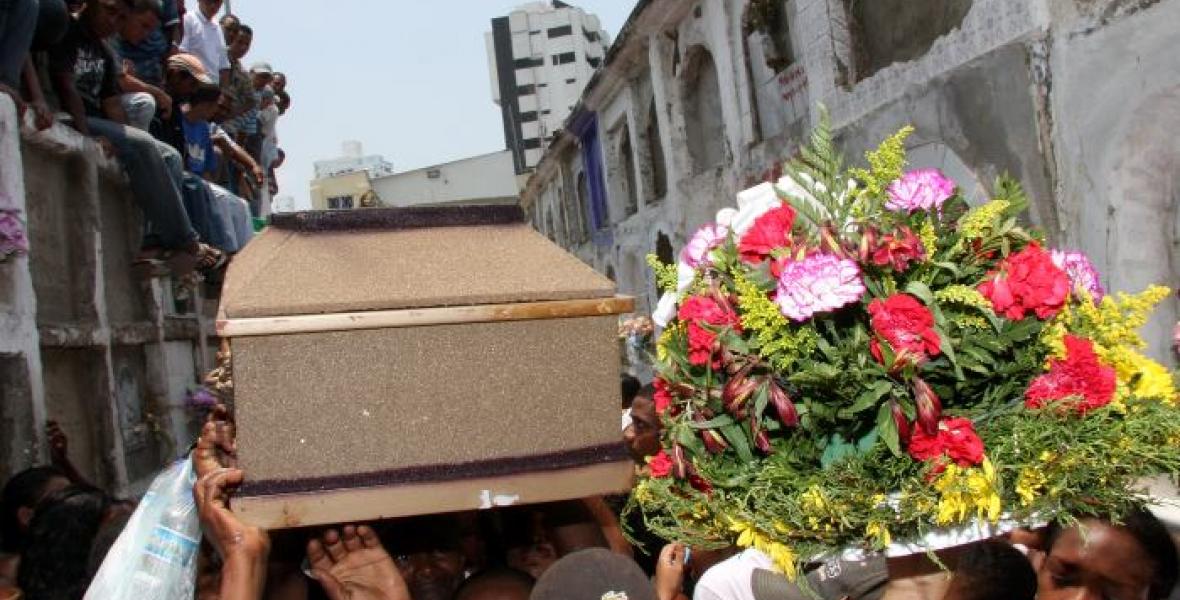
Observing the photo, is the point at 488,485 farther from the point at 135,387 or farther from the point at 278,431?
the point at 135,387

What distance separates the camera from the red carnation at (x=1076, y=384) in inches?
82.0

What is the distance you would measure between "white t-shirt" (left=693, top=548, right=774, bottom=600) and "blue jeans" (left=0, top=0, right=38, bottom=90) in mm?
4379

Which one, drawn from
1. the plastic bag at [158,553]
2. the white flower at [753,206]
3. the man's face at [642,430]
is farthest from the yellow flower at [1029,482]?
the man's face at [642,430]

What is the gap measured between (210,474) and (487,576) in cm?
79

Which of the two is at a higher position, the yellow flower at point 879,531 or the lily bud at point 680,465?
the lily bud at point 680,465

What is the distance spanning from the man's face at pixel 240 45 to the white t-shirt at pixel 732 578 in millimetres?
10805

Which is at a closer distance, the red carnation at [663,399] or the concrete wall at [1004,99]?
the red carnation at [663,399]

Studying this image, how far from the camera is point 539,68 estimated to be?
58219 millimetres

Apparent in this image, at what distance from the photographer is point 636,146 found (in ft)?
53.0

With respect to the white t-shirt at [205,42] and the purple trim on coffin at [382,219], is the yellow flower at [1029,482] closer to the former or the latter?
the purple trim on coffin at [382,219]

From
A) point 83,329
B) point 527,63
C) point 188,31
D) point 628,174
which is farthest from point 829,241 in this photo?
point 527,63

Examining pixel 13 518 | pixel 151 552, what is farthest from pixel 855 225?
pixel 13 518

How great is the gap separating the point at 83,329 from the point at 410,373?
4.63 m

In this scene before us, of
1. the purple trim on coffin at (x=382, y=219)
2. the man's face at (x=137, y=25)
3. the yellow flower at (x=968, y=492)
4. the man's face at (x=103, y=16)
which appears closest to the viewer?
the yellow flower at (x=968, y=492)
